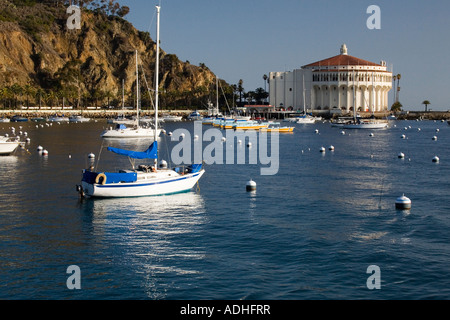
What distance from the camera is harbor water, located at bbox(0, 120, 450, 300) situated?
21.0m

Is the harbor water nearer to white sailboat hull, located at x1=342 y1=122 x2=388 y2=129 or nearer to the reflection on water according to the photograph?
the reflection on water

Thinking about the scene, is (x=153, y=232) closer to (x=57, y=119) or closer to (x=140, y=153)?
(x=140, y=153)

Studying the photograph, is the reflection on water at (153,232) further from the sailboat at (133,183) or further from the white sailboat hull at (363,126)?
the white sailboat hull at (363,126)

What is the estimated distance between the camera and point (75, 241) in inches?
1049

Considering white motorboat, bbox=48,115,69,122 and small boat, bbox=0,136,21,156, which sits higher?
white motorboat, bbox=48,115,69,122

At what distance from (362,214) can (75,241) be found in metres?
16.1

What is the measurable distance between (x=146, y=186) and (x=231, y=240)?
10.1 m

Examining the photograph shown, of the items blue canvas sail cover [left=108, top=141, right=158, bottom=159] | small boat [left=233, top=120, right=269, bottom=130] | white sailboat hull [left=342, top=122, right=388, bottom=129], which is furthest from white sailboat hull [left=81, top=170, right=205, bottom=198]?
white sailboat hull [left=342, top=122, right=388, bottom=129]

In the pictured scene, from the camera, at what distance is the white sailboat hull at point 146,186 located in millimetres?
34750

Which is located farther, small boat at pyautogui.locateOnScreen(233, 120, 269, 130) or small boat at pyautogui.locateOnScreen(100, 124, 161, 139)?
small boat at pyautogui.locateOnScreen(233, 120, 269, 130)

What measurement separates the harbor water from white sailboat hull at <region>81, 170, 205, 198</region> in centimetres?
59

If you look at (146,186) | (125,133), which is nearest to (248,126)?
(125,133)
